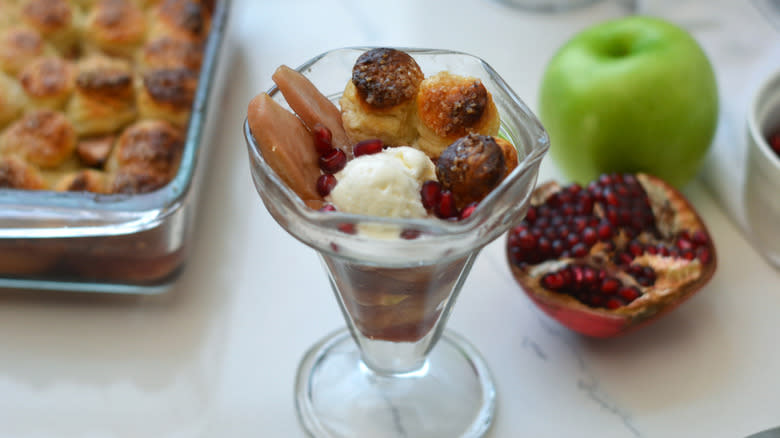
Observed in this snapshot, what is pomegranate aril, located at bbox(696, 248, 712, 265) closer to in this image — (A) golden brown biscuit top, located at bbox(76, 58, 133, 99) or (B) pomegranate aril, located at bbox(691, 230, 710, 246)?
(B) pomegranate aril, located at bbox(691, 230, 710, 246)

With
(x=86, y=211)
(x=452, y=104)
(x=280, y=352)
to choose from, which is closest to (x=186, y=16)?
(x=86, y=211)

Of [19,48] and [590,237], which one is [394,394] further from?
[19,48]

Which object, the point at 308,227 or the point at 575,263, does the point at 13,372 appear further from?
the point at 575,263

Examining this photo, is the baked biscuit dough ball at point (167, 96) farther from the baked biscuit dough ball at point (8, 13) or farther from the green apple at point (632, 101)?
the green apple at point (632, 101)

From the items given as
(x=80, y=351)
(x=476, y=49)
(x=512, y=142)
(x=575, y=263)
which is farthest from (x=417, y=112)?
(x=476, y=49)

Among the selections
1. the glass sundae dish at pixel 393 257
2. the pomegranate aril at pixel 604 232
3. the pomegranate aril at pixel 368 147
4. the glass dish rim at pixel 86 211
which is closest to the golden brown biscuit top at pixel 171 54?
the glass dish rim at pixel 86 211
